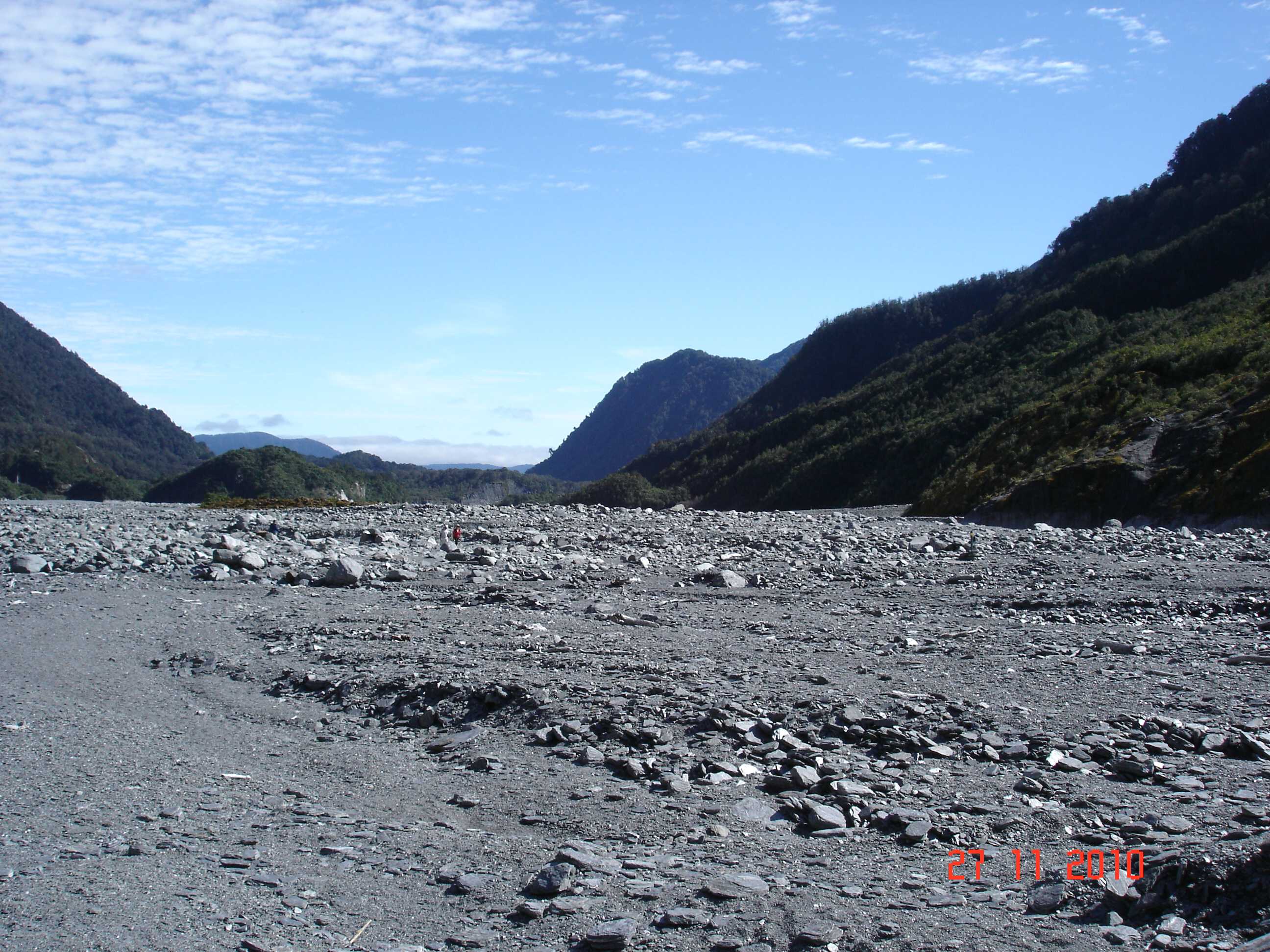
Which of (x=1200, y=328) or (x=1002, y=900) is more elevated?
(x=1200, y=328)

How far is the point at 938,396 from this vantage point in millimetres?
53406

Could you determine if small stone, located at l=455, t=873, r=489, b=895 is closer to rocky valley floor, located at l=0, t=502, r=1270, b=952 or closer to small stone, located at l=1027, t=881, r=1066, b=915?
rocky valley floor, located at l=0, t=502, r=1270, b=952

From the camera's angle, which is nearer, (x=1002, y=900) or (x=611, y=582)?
(x=1002, y=900)

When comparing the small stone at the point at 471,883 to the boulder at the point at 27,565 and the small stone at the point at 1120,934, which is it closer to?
the small stone at the point at 1120,934

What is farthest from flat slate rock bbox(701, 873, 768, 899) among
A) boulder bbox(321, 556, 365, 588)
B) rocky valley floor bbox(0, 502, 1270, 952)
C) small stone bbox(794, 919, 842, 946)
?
boulder bbox(321, 556, 365, 588)

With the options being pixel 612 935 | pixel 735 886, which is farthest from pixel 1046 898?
pixel 612 935

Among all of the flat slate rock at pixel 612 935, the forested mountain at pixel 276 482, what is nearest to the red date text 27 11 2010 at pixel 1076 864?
the flat slate rock at pixel 612 935

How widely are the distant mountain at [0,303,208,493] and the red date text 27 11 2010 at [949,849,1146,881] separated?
6982 centimetres

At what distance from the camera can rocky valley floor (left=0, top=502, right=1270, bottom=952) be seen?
337 centimetres

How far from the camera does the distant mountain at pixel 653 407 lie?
510ft

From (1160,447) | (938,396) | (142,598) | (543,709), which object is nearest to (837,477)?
(938,396)

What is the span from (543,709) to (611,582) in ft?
21.0

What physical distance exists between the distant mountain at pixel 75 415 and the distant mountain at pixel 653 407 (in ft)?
221

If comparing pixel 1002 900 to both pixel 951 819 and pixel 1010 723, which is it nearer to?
pixel 951 819
